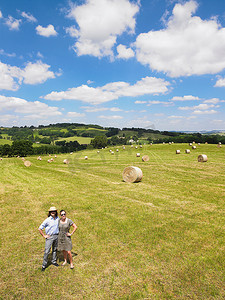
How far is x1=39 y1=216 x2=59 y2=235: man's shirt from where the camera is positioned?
7.23 metres

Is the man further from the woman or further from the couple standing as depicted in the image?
the woman

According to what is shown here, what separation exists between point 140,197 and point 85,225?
20.8ft

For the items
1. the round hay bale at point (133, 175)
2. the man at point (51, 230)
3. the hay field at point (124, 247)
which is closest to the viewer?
the hay field at point (124, 247)

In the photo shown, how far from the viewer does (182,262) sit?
726cm

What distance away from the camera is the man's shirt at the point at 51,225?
7.23 meters

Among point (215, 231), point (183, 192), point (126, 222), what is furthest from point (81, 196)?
point (215, 231)

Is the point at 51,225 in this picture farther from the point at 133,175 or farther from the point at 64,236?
the point at 133,175

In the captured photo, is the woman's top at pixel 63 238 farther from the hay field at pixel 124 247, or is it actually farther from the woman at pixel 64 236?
the hay field at pixel 124 247

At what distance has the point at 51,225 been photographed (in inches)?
288

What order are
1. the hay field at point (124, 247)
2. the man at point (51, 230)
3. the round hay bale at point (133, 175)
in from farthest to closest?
1. the round hay bale at point (133, 175)
2. the man at point (51, 230)
3. the hay field at point (124, 247)

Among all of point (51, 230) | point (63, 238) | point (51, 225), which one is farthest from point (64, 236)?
point (51, 225)

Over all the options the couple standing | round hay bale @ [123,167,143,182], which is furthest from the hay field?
round hay bale @ [123,167,143,182]

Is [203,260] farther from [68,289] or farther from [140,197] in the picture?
[140,197]

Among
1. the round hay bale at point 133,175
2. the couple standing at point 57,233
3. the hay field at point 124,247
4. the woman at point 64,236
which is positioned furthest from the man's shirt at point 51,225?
the round hay bale at point 133,175
